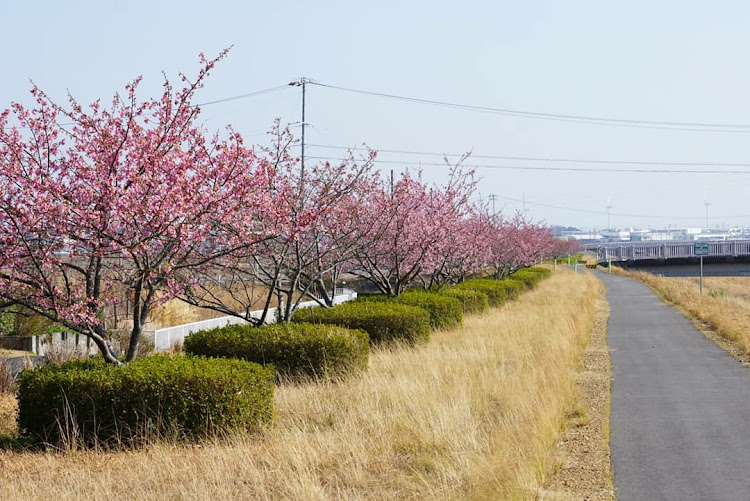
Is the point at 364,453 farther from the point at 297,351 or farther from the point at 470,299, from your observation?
the point at 470,299

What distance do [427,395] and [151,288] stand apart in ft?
11.2

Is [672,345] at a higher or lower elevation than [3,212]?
lower

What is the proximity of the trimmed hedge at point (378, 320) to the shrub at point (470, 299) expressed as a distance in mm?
5690

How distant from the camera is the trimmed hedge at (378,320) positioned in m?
14.3

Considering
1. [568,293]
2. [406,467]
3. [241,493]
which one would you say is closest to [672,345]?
[406,467]

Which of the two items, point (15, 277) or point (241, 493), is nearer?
point (241, 493)

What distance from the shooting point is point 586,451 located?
26.3 feet

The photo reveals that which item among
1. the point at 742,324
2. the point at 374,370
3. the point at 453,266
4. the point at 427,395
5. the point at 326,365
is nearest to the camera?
the point at 427,395

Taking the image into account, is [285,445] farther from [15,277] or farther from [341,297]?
[341,297]

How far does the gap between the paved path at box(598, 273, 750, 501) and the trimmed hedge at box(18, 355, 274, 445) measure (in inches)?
149

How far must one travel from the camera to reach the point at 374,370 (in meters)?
12.0

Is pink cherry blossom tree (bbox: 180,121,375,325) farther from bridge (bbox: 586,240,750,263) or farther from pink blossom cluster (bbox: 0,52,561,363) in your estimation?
bridge (bbox: 586,240,750,263)

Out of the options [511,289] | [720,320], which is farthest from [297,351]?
[511,289]

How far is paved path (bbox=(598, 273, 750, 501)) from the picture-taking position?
6836mm
